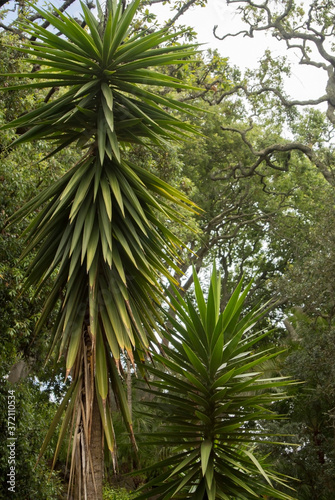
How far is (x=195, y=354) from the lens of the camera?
433 cm

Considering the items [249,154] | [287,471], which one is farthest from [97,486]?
[249,154]

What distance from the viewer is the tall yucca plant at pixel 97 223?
3.50 m

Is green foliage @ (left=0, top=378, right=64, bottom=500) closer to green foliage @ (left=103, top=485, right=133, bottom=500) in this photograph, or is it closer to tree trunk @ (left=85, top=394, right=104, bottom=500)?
green foliage @ (left=103, top=485, right=133, bottom=500)

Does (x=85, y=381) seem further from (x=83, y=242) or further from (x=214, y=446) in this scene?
(x=214, y=446)

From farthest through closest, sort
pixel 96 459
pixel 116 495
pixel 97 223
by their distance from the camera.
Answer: pixel 116 495
pixel 97 223
pixel 96 459

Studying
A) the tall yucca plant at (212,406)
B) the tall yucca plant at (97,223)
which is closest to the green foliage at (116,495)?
the tall yucca plant at (212,406)

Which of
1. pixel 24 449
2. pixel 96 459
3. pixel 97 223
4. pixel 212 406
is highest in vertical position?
pixel 97 223

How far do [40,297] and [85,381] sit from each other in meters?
3.52

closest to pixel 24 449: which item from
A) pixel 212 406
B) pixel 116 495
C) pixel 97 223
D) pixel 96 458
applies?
pixel 116 495

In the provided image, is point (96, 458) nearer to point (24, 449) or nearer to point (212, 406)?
point (212, 406)

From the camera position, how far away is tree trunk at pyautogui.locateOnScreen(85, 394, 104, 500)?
3342mm

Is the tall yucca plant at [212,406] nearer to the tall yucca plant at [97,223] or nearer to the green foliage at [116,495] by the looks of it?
the tall yucca plant at [97,223]

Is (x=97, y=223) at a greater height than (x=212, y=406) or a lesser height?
greater

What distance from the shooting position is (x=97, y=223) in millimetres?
3867
